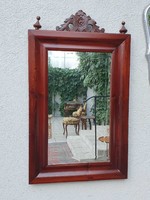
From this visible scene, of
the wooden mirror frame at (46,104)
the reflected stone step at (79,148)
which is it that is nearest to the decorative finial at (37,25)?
the wooden mirror frame at (46,104)

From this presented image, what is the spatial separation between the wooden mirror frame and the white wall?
0.15ft

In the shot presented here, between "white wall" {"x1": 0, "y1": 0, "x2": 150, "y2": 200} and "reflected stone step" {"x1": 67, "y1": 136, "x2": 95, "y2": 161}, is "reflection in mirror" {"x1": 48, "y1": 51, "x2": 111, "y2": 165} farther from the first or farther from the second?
"white wall" {"x1": 0, "y1": 0, "x2": 150, "y2": 200}

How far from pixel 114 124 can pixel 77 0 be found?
704mm

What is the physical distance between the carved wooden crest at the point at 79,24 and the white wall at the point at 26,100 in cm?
3

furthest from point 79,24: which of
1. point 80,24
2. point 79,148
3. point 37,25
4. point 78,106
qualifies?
point 79,148

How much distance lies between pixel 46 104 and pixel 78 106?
0.18 meters

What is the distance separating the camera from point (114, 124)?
128 cm

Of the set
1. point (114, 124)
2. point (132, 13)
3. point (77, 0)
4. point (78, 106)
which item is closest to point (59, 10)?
point (77, 0)

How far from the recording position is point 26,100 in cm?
122

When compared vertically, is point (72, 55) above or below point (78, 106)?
above

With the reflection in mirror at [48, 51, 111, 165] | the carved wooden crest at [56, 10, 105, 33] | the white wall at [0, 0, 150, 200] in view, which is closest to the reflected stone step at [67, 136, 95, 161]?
the reflection in mirror at [48, 51, 111, 165]

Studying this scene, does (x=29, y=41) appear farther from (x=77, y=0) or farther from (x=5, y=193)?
(x=5, y=193)

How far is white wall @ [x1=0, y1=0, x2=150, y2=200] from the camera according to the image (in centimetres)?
119

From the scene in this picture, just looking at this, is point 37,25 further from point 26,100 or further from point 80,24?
point 26,100
